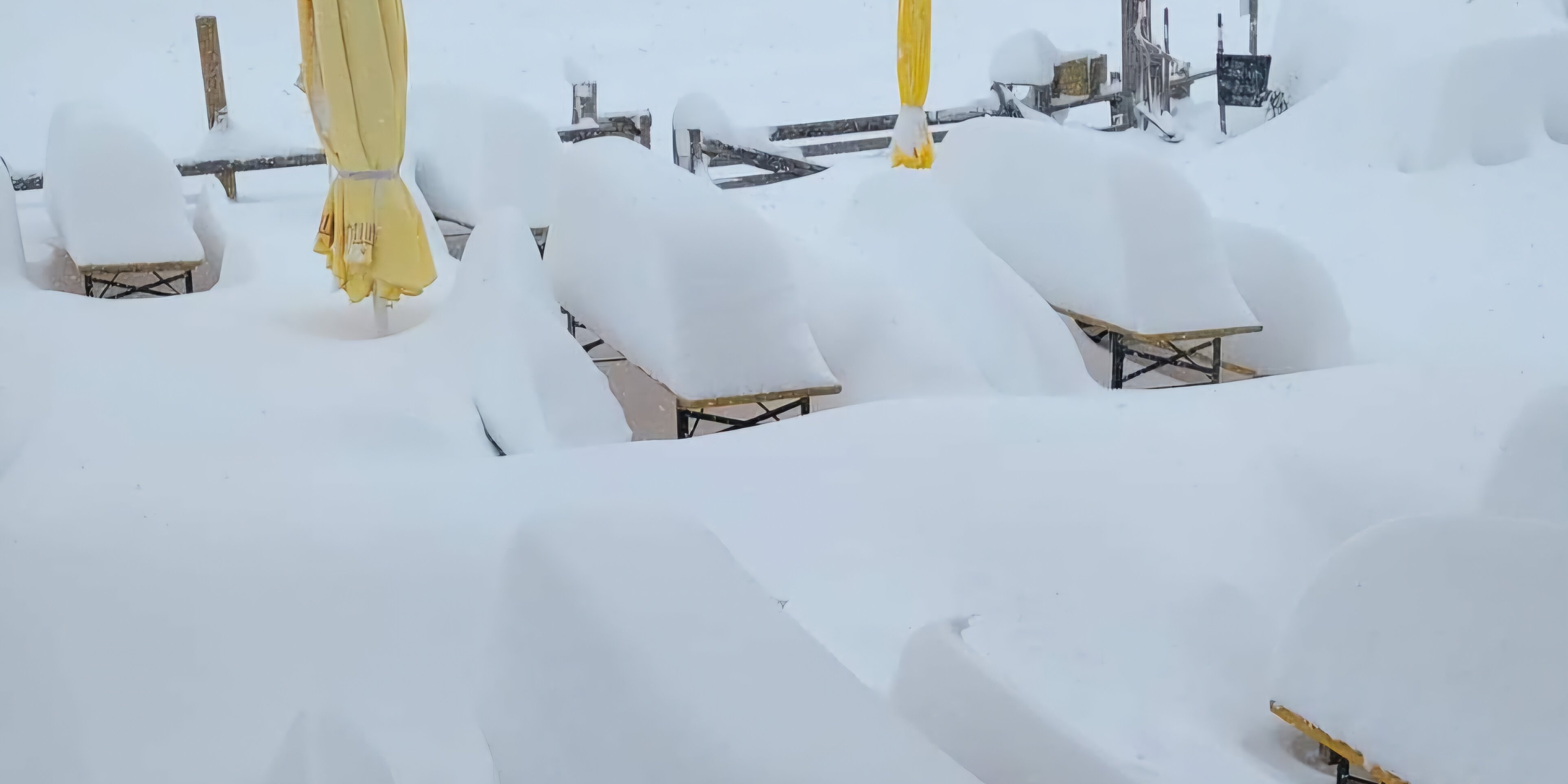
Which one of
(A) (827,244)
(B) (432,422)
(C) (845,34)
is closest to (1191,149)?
(A) (827,244)

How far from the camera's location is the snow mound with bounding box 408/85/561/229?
27.7ft

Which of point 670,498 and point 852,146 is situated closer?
point 670,498

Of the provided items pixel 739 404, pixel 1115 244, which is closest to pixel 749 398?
pixel 739 404

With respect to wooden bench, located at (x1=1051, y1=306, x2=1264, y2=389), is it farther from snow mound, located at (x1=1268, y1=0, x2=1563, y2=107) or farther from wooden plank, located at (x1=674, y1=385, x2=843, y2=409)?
snow mound, located at (x1=1268, y1=0, x2=1563, y2=107)

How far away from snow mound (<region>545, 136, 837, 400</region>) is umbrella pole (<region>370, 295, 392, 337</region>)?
1.10m

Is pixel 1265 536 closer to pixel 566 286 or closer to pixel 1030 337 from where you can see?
pixel 1030 337

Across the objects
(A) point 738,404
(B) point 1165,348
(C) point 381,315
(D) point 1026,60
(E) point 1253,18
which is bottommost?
(B) point 1165,348

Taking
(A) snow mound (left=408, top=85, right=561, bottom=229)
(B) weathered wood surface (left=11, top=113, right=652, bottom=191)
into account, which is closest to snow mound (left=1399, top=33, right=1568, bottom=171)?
(B) weathered wood surface (left=11, top=113, right=652, bottom=191)

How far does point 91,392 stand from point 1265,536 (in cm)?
446

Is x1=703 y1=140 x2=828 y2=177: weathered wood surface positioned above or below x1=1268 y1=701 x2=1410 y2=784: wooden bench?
above

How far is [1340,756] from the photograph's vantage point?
3445 mm

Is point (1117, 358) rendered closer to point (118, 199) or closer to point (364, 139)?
point (364, 139)

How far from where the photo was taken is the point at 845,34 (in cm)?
2538

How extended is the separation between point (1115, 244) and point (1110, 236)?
6 cm
